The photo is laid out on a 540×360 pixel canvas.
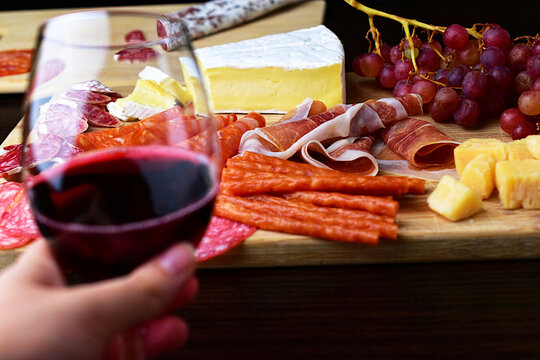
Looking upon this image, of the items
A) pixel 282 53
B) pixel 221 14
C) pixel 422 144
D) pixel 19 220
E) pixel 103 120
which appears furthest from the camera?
pixel 221 14

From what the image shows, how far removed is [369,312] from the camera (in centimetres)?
101

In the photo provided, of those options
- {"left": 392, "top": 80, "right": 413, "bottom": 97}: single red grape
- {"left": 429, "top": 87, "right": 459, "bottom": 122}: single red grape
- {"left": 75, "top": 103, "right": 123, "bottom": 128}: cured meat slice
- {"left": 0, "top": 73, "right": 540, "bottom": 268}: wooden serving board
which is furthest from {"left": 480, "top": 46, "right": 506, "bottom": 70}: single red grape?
A: {"left": 75, "top": 103, "right": 123, "bottom": 128}: cured meat slice

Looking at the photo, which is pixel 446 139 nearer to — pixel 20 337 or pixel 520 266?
pixel 520 266

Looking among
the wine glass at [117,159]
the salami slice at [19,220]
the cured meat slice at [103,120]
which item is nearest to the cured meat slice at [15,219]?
the salami slice at [19,220]

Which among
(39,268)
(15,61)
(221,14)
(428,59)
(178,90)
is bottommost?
(15,61)

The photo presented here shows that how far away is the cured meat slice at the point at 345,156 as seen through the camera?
1437 mm

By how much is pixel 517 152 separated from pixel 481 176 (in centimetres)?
11

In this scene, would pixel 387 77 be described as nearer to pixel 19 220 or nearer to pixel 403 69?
pixel 403 69

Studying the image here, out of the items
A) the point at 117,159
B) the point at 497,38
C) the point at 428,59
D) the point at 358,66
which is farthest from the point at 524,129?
the point at 117,159

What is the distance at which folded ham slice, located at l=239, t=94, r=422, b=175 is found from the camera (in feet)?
4.79

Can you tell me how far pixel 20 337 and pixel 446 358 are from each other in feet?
1.87

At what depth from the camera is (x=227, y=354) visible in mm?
932

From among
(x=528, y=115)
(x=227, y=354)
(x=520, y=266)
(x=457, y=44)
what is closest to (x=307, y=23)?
(x=457, y=44)

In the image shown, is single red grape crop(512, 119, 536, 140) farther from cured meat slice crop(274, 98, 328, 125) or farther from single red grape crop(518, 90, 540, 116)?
cured meat slice crop(274, 98, 328, 125)
